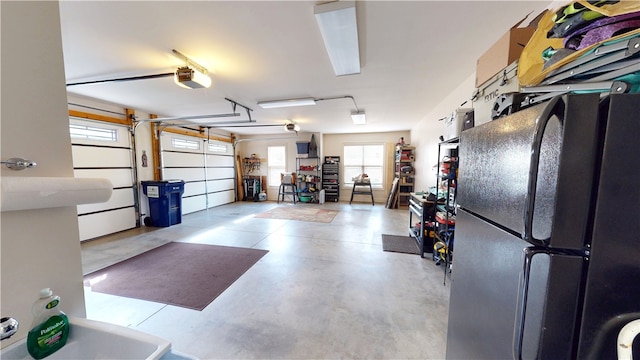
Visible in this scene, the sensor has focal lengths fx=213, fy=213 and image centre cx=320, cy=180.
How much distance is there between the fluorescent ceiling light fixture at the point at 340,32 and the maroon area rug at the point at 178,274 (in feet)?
8.81

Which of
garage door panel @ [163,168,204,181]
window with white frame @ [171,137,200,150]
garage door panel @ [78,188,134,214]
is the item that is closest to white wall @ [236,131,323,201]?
window with white frame @ [171,137,200,150]

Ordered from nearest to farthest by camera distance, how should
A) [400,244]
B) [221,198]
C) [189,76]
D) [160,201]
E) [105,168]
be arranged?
1. [189,76]
2. [400,244]
3. [105,168]
4. [160,201]
5. [221,198]

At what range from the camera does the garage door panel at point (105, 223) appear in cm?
367

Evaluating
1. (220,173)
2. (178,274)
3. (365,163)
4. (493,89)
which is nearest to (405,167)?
(365,163)

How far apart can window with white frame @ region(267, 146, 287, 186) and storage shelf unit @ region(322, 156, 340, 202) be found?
1558mm

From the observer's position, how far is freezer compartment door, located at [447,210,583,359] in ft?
1.86

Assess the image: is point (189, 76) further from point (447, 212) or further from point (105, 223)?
point (105, 223)

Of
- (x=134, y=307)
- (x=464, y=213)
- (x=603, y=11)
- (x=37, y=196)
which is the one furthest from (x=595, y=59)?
(x=134, y=307)

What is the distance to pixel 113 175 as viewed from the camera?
410 centimetres

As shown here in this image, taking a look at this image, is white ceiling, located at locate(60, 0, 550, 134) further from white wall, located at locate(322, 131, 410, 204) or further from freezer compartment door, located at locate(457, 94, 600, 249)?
white wall, located at locate(322, 131, 410, 204)

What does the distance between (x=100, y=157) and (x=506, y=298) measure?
5.66 m

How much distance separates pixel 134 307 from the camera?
200 centimetres

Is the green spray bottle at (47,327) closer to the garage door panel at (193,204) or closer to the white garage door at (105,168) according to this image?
the white garage door at (105,168)

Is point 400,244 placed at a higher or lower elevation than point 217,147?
lower
